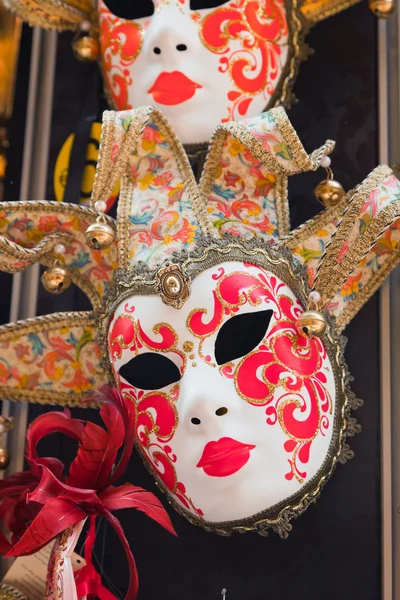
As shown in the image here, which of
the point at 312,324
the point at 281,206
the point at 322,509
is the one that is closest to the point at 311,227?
the point at 281,206

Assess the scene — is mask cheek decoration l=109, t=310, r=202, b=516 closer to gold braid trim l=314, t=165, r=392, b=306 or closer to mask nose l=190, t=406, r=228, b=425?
mask nose l=190, t=406, r=228, b=425

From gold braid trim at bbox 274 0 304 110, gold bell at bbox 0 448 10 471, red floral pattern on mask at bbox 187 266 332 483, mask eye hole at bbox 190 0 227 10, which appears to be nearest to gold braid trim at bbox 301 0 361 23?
gold braid trim at bbox 274 0 304 110

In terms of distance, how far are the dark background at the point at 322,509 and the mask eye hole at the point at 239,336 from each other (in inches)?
10.0

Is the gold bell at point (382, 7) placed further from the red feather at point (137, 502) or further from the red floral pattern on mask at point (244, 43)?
the red feather at point (137, 502)

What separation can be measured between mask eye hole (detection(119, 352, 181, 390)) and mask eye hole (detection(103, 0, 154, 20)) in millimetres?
525

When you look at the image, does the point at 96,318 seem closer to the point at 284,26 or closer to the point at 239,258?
the point at 239,258

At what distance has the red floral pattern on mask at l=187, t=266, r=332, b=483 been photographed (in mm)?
1181

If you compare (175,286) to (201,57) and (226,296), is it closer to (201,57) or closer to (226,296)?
(226,296)

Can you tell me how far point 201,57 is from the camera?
1366 millimetres

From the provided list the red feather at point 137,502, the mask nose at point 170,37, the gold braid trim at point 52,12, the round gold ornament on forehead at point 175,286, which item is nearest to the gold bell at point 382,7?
the mask nose at point 170,37

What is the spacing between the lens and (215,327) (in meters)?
1.19

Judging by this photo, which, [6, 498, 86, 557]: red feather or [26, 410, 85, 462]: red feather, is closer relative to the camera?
[6, 498, 86, 557]: red feather

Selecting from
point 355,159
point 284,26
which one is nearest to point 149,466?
point 355,159

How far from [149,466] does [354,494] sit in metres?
0.29
